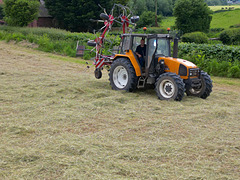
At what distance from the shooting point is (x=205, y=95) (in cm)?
934

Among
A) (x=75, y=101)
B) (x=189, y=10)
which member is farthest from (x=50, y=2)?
(x=75, y=101)

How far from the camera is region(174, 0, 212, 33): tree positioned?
41875mm

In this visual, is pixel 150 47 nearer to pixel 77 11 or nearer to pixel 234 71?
pixel 234 71

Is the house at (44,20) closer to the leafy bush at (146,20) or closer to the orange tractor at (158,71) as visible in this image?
the leafy bush at (146,20)

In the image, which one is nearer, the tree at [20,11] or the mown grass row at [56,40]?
the mown grass row at [56,40]

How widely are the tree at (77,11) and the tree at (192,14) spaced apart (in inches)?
376

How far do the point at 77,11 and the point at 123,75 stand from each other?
30.8 meters

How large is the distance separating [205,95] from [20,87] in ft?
17.9

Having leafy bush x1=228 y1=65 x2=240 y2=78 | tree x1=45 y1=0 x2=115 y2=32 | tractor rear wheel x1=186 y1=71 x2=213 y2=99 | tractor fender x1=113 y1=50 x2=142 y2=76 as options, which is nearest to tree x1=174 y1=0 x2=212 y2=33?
tree x1=45 y1=0 x2=115 y2=32

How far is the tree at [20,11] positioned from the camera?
31109 millimetres

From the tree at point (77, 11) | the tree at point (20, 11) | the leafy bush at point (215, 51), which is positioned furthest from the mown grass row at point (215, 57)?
the tree at point (77, 11)

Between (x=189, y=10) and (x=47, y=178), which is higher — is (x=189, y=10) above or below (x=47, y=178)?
above

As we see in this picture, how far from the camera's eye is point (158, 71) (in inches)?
362

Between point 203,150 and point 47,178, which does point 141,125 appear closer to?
point 203,150
